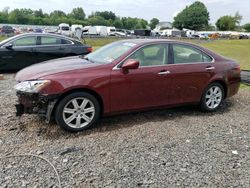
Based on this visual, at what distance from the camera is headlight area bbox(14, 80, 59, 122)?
14.5 ft

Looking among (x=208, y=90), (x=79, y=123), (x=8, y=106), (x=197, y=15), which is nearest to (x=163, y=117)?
(x=208, y=90)

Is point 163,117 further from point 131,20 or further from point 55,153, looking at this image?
point 131,20

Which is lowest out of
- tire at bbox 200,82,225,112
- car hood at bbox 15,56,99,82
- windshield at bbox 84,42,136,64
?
tire at bbox 200,82,225,112

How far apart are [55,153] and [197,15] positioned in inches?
4896

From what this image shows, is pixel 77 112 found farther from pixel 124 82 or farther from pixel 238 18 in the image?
pixel 238 18

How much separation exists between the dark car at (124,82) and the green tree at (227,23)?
414 ft

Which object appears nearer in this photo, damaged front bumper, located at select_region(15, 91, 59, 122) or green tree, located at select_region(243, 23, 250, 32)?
damaged front bumper, located at select_region(15, 91, 59, 122)

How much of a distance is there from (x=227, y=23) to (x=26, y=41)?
126 m

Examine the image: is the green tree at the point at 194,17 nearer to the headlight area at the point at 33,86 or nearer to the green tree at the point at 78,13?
the green tree at the point at 78,13

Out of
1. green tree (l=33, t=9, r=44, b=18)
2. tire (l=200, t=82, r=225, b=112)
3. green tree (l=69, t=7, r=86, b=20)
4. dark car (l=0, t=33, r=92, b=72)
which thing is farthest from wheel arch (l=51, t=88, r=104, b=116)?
green tree (l=69, t=7, r=86, b=20)

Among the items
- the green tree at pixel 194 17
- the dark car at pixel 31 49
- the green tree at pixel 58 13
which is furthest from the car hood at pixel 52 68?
the green tree at pixel 58 13

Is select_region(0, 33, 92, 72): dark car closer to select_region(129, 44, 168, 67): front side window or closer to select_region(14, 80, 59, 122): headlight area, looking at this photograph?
select_region(14, 80, 59, 122): headlight area

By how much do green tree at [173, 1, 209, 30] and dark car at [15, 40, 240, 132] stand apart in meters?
120

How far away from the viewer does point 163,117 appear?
18.7 feet
